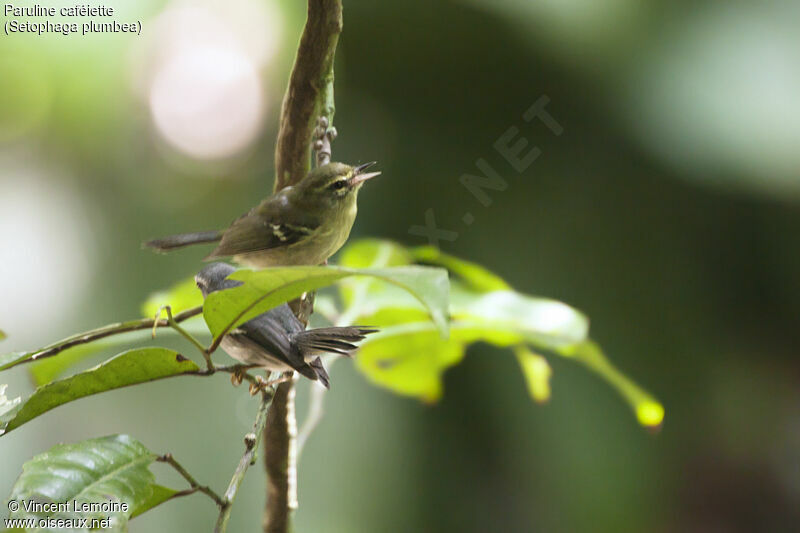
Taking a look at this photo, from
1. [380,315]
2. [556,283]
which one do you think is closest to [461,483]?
[556,283]

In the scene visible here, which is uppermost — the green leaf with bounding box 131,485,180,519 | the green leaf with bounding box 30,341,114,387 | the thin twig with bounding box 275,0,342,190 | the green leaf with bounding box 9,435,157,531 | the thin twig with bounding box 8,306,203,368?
the thin twig with bounding box 275,0,342,190

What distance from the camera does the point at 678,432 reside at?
1.91 metres

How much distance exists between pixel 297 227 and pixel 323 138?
227 millimetres

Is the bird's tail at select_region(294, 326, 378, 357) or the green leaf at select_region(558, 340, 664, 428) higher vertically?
the bird's tail at select_region(294, 326, 378, 357)

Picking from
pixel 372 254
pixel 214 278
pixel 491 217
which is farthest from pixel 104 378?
pixel 491 217

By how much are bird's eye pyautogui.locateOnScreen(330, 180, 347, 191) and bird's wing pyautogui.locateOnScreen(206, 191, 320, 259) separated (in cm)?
5

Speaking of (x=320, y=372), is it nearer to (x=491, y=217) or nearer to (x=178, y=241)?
(x=178, y=241)

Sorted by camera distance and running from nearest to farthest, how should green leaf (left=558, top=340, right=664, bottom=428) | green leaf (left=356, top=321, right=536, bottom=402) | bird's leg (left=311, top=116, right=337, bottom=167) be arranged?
bird's leg (left=311, top=116, right=337, bottom=167) < green leaf (left=558, top=340, right=664, bottom=428) < green leaf (left=356, top=321, right=536, bottom=402)

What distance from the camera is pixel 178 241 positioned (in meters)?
1.03

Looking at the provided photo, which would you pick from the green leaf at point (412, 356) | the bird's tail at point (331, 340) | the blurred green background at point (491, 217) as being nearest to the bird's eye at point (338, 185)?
the green leaf at point (412, 356)

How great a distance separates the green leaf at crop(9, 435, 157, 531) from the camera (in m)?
0.51

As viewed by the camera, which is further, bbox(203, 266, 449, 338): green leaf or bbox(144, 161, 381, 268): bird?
bbox(144, 161, 381, 268): bird

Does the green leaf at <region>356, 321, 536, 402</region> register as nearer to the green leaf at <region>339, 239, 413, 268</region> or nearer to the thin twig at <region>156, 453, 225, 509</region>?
the green leaf at <region>339, 239, 413, 268</region>

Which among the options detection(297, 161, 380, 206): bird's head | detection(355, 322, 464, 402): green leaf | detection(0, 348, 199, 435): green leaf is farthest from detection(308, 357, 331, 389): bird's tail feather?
detection(355, 322, 464, 402): green leaf
